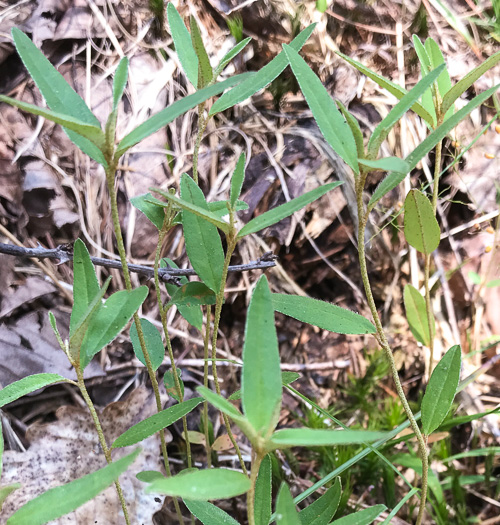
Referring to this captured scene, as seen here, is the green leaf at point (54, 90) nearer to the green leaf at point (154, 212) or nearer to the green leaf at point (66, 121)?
the green leaf at point (66, 121)

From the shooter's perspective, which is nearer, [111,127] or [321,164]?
[111,127]

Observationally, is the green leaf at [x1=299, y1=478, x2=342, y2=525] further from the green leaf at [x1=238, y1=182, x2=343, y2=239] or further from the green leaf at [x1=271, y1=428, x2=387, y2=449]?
the green leaf at [x1=238, y1=182, x2=343, y2=239]

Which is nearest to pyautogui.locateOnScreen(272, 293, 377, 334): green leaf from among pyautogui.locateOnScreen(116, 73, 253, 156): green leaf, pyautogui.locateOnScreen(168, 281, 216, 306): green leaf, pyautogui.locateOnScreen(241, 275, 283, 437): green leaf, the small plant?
the small plant

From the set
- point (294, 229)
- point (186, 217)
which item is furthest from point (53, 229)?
point (186, 217)

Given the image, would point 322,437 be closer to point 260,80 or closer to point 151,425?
point 151,425

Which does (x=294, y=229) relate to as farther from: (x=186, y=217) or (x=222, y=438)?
(x=186, y=217)

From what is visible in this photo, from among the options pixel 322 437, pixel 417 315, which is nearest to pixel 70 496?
pixel 322 437
